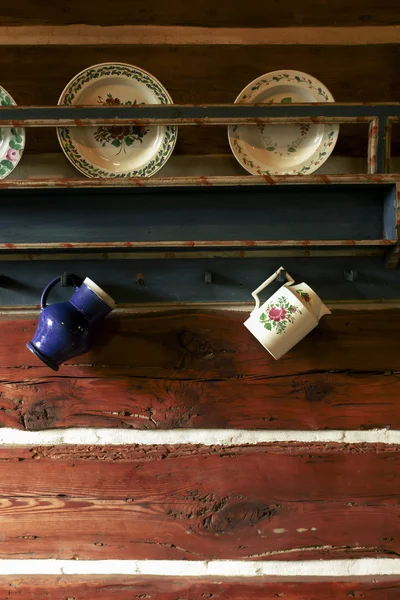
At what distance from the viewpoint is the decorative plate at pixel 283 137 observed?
107 cm

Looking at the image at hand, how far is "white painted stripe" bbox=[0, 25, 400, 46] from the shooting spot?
3.77 ft

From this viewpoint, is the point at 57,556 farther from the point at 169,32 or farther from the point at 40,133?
the point at 169,32

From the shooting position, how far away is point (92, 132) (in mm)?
1077

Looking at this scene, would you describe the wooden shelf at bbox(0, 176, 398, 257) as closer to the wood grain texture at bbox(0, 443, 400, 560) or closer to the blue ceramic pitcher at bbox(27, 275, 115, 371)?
the blue ceramic pitcher at bbox(27, 275, 115, 371)

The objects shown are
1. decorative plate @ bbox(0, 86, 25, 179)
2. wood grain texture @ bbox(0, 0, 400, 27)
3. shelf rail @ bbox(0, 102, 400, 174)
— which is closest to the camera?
shelf rail @ bbox(0, 102, 400, 174)

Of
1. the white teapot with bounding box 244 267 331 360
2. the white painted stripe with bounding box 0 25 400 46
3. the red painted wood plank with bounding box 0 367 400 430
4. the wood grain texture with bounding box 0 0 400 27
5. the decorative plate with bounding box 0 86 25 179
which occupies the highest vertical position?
the wood grain texture with bounding box 0 0 400 27

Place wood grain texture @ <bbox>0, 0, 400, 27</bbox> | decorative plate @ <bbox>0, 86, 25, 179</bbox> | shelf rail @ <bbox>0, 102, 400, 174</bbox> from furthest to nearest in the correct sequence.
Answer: wood grain texture @ <bbox>0, 0, 400, 27</bbox> < decorative plate @ <bbox>0, 86, 25, 179</bbox> < shelf rail @ <bbox>0, 102, 400, 174</bbox>

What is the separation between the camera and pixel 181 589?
108 centimetres

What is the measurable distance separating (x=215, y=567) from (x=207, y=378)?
1.48 ft

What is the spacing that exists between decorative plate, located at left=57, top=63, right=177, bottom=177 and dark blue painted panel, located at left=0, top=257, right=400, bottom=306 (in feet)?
0.73

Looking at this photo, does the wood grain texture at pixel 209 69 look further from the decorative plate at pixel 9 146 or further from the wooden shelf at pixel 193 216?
the wooden shelf at pixel 193 216

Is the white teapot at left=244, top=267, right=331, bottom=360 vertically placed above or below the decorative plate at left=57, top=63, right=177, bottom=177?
below

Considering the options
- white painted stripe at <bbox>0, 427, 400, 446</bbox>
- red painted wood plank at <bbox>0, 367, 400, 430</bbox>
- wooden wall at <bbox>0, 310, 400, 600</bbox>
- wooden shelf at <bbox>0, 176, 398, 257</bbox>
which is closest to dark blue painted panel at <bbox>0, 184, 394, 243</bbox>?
wooden shelf at <bbox>0, 176, 398, 257</bbox>

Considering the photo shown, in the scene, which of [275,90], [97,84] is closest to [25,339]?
[97,84]
